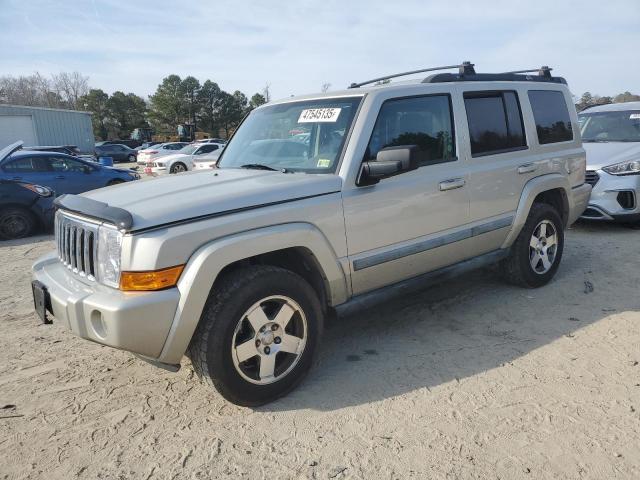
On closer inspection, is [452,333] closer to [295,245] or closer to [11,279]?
[295,245]

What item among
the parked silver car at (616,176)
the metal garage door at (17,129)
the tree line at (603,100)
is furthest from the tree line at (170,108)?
the parked silver car at (616,176)

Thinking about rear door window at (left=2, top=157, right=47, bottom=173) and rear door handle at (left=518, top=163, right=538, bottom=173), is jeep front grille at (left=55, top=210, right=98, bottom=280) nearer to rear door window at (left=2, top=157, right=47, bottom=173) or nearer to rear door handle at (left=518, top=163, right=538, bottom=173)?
rear door handle at (left=518, top=163, right=538, bottom=173)

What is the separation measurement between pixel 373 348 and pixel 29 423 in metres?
2.24

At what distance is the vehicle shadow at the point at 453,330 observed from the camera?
318 centimetres

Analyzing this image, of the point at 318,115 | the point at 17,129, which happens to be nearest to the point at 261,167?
the point at 318,115

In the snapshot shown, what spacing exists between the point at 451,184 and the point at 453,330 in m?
1.16

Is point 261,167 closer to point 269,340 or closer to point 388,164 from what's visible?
point 388,164

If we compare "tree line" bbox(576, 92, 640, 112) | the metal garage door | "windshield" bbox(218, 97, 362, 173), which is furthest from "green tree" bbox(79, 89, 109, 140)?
"windshield" bbox(218, 97, 362, 173)

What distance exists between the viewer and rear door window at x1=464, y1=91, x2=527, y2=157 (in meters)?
4.03

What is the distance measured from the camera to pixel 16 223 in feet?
27.5

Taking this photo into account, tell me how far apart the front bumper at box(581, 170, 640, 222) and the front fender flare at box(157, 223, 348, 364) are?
563cm

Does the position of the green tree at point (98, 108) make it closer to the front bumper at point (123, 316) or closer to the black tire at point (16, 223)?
the black tire at point (16, 223)

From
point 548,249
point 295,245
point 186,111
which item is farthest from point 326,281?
point 186,111

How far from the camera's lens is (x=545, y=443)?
253 cm
